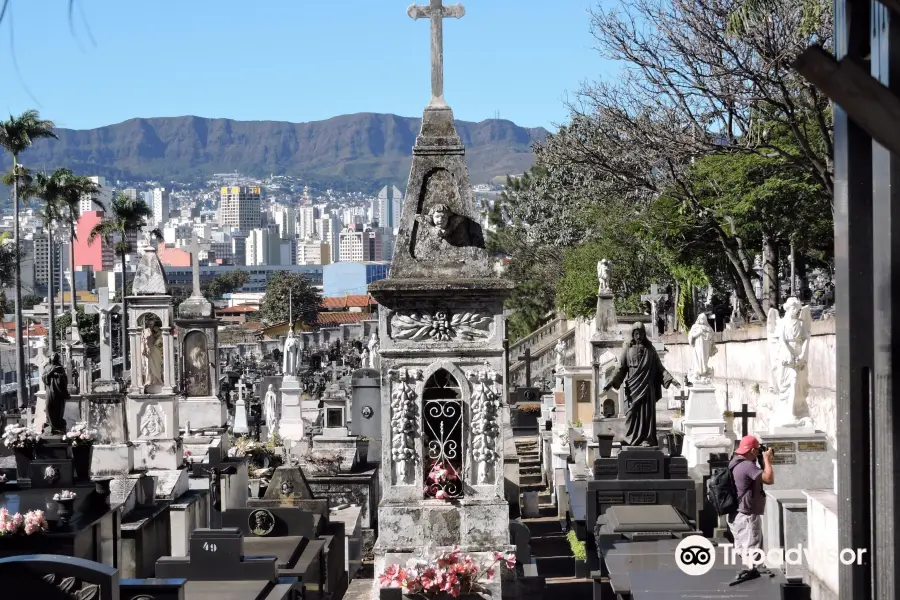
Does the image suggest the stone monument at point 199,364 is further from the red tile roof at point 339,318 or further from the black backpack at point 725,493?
the red tile roof at point 339,318

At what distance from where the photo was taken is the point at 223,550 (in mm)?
10383

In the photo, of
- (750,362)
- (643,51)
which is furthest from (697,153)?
(750,362)

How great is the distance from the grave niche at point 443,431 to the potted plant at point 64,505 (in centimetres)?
411

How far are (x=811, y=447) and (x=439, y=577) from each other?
5232mm

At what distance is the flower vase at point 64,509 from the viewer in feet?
36.3

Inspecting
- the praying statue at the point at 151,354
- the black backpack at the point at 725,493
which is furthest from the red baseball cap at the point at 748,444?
the praying statue at the point at 151,354

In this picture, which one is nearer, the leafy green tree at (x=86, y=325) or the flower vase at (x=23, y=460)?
the flower vase at (x=23, y=460)

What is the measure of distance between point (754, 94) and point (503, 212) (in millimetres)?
50240

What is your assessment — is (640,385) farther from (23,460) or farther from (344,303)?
(344,303)

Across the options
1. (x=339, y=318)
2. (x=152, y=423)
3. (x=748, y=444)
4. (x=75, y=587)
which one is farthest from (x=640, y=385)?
(x=339, y=318)

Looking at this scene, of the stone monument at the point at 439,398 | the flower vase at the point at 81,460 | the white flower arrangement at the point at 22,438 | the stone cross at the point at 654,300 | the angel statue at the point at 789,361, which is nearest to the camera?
the stone monument at the point at 439,398

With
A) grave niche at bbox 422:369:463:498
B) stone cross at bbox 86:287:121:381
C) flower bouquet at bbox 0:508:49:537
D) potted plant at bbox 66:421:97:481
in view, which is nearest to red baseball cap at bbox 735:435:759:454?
grave niche at bbox 422:369:463:498

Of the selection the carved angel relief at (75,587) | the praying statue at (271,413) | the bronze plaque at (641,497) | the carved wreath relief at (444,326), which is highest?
the carved wreath relief at (444,326)

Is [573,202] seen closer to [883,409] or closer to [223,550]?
[223,550]
